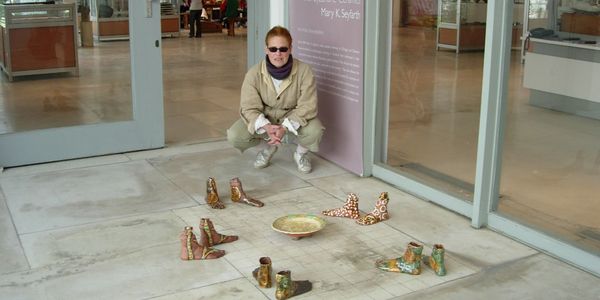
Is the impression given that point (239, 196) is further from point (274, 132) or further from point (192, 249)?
point (192, 249)

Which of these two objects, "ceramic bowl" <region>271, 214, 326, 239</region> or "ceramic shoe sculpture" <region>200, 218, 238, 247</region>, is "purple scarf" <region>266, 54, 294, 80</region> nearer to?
"ceramic bowl" <region>271, 214, 326, 239</region>

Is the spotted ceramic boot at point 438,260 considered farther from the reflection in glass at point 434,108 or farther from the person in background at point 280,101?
the person in background at point 280,101

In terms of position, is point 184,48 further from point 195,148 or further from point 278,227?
point 278,227

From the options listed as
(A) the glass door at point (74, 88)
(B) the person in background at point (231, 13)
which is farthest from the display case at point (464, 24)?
(B) the person in background at point (231, 13)

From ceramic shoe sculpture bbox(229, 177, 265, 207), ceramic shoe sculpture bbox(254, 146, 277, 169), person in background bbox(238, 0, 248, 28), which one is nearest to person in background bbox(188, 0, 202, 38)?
person in background bbox(238, 0, 248, 28)

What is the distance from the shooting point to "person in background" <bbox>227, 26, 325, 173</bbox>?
508cm

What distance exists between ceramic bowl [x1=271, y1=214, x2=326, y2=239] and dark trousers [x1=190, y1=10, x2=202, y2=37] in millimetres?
11922

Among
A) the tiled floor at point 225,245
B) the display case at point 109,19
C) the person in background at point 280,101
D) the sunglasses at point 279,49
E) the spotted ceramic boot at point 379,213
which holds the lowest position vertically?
the tiled floor at point 225,245

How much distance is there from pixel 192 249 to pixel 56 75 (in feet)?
8.66

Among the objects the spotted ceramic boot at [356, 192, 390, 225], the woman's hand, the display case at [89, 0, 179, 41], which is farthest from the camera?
the display case at [89, 0, 179, 41]

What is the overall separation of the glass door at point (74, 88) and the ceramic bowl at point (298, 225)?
2.20 m

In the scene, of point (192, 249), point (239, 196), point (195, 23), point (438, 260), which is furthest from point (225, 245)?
point (195, 23)

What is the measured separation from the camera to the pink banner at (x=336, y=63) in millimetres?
5059

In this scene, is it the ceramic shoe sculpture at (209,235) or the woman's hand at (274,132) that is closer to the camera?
the ceramic shoe sculpture at (209,235)
